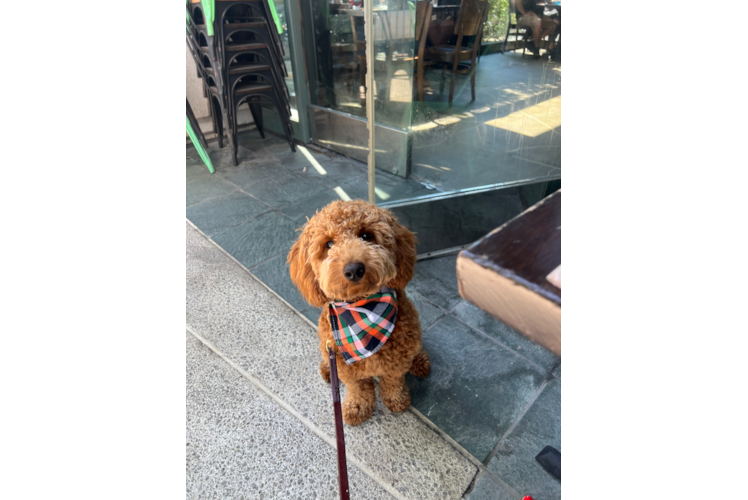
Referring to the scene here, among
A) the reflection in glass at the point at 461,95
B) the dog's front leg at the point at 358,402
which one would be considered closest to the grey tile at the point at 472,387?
the dog's front leg at the point at 358,402

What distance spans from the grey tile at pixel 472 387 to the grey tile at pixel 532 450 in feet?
0.19

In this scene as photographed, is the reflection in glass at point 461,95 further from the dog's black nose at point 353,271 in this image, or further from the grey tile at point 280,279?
the dog's black nose at point 353,271

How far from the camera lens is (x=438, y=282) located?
3.06m

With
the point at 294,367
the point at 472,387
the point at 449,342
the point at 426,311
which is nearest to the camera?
the point at 472,387

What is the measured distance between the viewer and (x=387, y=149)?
13.5 feet

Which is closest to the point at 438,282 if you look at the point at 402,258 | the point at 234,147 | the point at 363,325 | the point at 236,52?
the point at 402,258

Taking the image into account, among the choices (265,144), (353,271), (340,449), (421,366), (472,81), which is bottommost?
(421,366)

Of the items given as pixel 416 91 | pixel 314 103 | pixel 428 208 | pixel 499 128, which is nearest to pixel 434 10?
pixel 416 91

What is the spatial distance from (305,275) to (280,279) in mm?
1404

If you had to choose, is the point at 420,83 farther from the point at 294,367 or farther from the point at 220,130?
the point at 220,130

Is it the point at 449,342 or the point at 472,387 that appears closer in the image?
the point at 472,387

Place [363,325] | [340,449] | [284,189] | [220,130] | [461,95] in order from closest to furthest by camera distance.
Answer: [340,449], [363,325], [461,95], [284,189], [220,130]

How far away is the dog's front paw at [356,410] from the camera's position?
2.00m

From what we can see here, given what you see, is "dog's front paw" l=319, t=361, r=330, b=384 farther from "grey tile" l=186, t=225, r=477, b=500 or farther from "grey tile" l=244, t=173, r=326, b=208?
"grey tile" l=244, t=173, r=326, b=208
